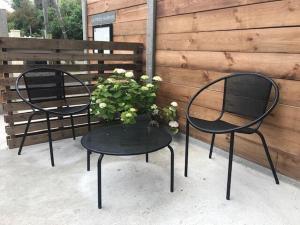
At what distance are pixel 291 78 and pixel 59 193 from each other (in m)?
1.91

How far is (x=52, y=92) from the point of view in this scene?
2781 millimetres

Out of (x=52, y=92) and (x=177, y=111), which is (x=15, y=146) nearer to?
(x=52, y=92)

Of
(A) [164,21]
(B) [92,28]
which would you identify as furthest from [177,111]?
(B) [92,28]

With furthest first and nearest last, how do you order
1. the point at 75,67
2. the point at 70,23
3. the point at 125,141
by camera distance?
the point at 70,23 < the point at 75,67 < the point at 125,141

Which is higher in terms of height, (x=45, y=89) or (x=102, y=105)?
(x=45, y=89)

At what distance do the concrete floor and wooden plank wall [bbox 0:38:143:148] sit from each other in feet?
1.01

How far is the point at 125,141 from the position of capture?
6.30 ft

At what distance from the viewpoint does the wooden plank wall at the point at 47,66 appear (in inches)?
101

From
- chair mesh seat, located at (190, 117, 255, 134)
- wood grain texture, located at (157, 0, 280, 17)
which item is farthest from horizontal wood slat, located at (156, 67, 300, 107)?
wood grain texture, located at (157, 0, 280, 17)

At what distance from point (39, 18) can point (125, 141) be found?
61.3 ft

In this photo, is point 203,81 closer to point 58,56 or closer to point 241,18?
point 241,18

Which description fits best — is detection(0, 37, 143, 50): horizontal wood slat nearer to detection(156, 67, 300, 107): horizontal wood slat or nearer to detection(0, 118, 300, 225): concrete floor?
detection(156, 67, 300, 107): horizontal wood slat

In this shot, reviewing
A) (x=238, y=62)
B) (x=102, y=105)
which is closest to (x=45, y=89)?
(x=102, y=105)

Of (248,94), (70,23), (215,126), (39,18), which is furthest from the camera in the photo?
(39,18)
